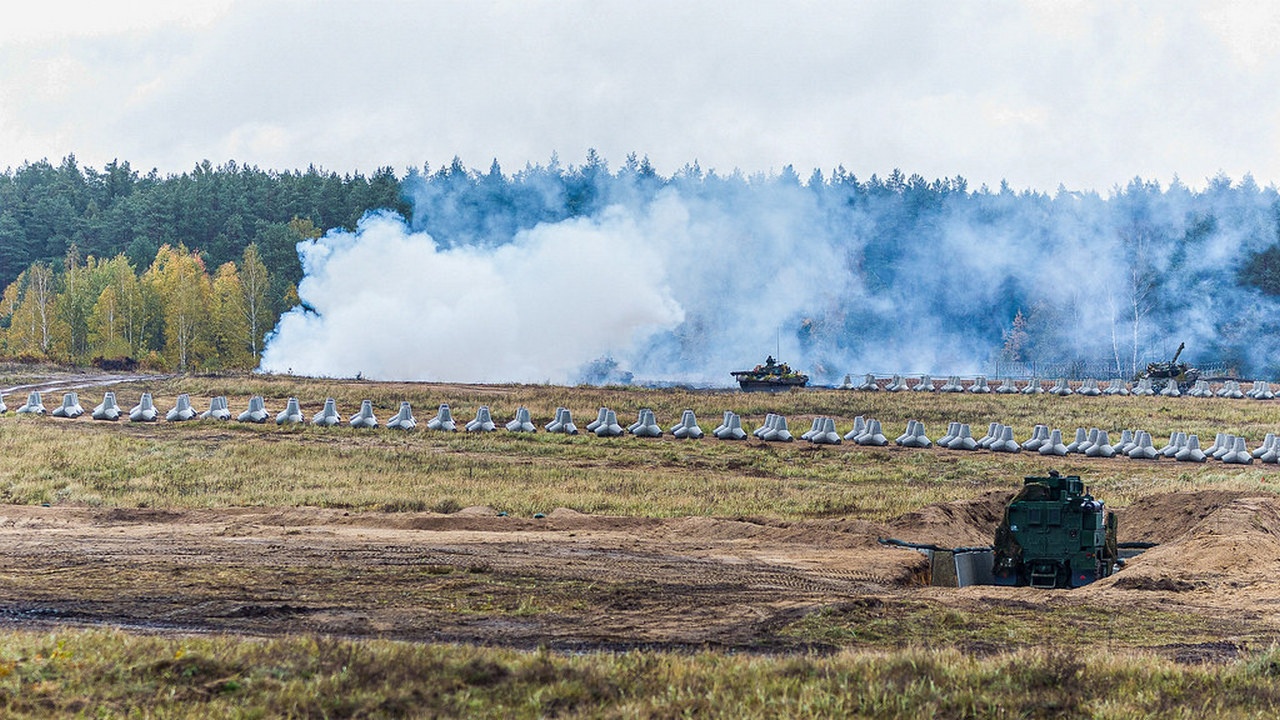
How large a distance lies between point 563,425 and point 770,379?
25.1 m

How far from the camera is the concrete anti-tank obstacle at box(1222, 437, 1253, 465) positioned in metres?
36.6

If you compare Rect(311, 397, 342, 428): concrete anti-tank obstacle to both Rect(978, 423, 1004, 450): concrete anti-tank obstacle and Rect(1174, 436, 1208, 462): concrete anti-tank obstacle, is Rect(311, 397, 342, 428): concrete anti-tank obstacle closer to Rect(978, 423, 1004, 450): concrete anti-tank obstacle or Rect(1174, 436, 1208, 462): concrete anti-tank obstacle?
Rect(978, 423, 1004, 450): concrete anti-tank obstacle

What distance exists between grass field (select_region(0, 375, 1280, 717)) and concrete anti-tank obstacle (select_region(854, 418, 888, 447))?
2.52ft

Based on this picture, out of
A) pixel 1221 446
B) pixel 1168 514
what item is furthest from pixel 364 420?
pixel 1221 446

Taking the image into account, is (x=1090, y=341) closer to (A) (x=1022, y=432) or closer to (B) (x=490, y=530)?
(A) (x=1022, y=432)

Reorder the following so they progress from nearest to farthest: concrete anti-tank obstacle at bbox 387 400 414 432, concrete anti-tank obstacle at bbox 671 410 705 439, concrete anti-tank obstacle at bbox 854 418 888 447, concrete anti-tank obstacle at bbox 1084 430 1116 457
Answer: concrete anti-tank obstacle at bbox 1084 430 1116 457
concrete anti-tank obstacle at bbox 854 418 888 447
concrete anti-tank obstacle at bbox 387 400 414 432
concrete anti-tank obstacle at bbox 671 410 705 439

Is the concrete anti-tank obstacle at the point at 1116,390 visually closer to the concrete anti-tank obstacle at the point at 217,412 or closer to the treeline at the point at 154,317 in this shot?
the concrete anti-tank obstacle at the point at 217,412

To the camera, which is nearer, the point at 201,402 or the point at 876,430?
the point at 876,430

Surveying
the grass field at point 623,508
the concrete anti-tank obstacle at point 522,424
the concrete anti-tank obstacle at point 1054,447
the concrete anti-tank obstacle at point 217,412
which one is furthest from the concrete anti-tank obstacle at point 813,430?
the concrete anti-tank obstacle at point 217,412

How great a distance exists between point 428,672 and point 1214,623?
853cm

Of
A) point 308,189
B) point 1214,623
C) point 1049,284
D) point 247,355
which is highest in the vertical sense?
point 308,189

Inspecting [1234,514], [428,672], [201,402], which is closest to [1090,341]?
[201,402]

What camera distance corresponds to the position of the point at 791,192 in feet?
302

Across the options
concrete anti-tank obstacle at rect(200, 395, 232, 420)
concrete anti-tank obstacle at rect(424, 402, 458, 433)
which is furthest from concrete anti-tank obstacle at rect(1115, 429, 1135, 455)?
concrete anti-tank obstacle at rect(200, 395, 232, 420)
